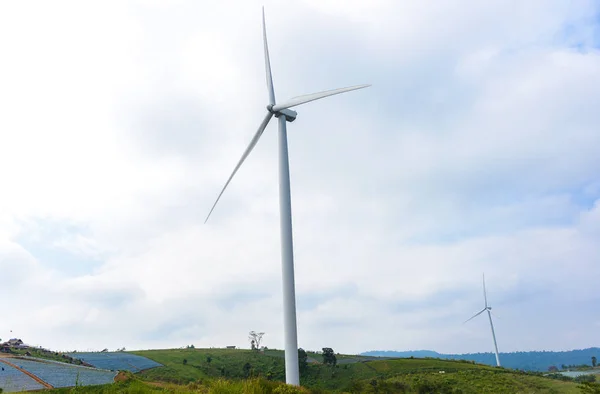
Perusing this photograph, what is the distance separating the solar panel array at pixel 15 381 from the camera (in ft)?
117

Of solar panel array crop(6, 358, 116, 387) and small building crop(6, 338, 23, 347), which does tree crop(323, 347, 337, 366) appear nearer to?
solar panel array crop(6, 358, 116, 387)

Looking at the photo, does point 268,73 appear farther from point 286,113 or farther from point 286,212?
point 286,212

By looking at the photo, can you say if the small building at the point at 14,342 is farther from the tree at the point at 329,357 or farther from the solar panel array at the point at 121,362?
the tree at the point at 329,357

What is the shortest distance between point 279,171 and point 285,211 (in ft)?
11.9

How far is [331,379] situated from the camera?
2758 inches

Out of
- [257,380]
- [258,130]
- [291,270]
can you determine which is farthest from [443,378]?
[257,380]

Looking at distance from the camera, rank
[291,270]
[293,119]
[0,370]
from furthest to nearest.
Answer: [0,370] → [293,119] → [291,270]

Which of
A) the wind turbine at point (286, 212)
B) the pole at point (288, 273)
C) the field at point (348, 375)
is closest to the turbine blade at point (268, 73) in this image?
the wind turbine at point (286, 212)

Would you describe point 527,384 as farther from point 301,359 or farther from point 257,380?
point 257,380

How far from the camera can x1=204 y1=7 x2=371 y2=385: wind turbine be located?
2883 centimetres

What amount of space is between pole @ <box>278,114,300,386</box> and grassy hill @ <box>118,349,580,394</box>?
12.6 m

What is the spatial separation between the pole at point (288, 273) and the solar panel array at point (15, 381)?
22.7m

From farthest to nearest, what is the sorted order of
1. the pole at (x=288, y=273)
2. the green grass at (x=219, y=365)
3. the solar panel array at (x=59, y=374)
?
the green grass at (x=219, y=365), the solar panel array at (x=59, y=374), the pole at (x=288, y=273)

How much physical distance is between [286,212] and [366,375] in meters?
51.2
